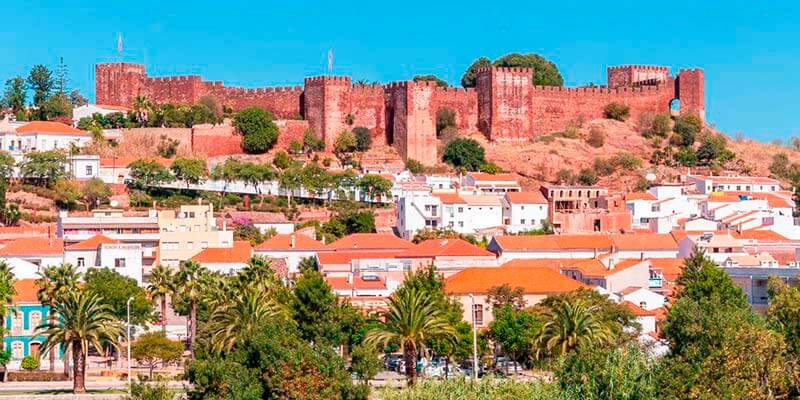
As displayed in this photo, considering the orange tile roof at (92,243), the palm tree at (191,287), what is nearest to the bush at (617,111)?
the orange tile roof at (92,243)

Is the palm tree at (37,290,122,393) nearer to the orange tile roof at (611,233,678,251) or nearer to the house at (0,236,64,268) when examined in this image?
the house at (0,236,64,268)

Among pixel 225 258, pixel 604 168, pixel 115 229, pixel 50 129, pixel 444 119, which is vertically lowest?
pixel 225 258

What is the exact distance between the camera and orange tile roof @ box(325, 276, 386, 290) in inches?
2453

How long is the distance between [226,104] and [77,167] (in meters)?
15.8

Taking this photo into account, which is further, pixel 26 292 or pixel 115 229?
pixel 115 229

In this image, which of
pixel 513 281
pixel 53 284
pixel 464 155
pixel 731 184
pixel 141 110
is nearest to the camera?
pixel 53 284

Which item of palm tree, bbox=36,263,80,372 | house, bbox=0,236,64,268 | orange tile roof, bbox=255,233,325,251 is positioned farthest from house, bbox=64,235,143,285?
palm tree, bbox=36,263,80,372

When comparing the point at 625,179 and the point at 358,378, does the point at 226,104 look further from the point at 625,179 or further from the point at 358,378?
the point at 358,378

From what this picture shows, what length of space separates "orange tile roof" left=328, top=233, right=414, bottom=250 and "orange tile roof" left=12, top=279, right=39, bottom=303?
1603 cm

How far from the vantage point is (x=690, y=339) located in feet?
139

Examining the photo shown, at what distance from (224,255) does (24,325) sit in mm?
13013

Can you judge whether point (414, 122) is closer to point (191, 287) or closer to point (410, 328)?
point (191, 287)

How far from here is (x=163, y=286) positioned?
194ft

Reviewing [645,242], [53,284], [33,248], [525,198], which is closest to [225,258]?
[33,248]
